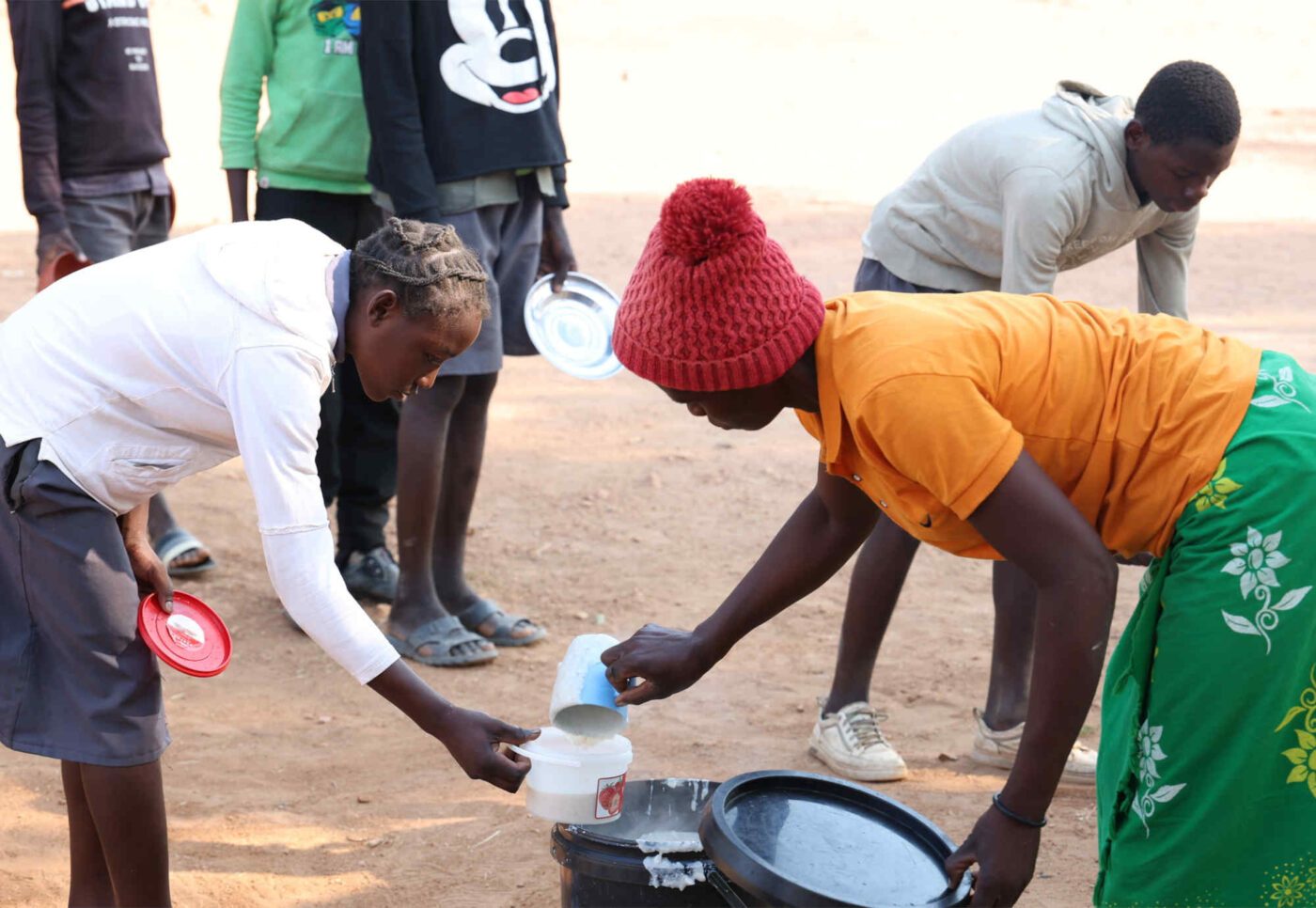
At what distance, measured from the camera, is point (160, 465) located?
2443 millimetres

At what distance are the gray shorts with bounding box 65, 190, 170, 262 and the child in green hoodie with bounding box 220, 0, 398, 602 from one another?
0.45 meters

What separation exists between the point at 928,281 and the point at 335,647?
6.56ft

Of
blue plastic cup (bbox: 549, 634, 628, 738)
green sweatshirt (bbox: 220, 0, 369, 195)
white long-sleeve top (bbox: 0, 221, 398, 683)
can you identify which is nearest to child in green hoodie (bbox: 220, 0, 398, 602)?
green sweatshirt (bbox: 220, 0, 369, 195)

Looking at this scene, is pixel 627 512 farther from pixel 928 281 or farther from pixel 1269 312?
pixel 1269 312

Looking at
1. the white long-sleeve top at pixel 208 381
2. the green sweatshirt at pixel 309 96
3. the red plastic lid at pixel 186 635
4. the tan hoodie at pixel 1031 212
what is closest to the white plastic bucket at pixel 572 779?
the white long-sleeve top at pixel 208 381

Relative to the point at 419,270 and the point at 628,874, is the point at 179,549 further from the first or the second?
the point at 628,874

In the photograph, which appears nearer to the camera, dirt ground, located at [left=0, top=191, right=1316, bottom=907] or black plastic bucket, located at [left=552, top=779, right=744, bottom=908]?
black plastic bucket, located at [left=552, top=779, right=744, bottom=908]

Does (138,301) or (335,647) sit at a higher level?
(138,301)

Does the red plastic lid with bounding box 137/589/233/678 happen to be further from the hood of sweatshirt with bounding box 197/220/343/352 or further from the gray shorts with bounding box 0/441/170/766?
the hood of sweatshirt with bounding box 197/220/343/352

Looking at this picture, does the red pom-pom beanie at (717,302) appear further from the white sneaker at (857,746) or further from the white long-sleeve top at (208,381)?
the white sneaker at (857,746)

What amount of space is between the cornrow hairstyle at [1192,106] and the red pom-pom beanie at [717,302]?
1.53 meters

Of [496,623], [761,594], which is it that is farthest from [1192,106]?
[496,623]

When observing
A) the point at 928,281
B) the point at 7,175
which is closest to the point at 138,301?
the point at 928,281

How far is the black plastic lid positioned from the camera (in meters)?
2.16
